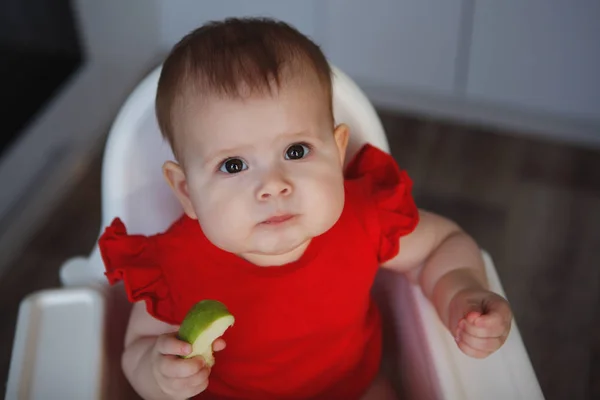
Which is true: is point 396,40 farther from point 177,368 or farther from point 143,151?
point 177,368

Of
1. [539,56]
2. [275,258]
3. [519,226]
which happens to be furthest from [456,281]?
[539,56]

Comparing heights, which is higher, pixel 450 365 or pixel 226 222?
pixel 226 222

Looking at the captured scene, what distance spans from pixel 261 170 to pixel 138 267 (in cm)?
19

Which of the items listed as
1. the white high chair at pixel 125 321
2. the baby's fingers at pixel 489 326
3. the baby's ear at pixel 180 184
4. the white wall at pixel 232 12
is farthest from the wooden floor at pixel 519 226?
the baby's ear at pixel 180 184

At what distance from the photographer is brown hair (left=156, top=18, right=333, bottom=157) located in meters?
0.72

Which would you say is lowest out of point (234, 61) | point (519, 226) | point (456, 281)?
point (519, 226)

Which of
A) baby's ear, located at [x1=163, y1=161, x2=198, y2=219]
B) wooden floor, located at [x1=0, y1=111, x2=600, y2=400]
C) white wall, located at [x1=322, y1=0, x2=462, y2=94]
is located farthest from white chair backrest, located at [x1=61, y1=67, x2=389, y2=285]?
white wall, located at [x1=322, y1=0, x2=462, y2=94]

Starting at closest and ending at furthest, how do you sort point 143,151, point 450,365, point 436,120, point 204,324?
1. point 204,324
2. point 450,365
3. point 143,151
4. point 436,120

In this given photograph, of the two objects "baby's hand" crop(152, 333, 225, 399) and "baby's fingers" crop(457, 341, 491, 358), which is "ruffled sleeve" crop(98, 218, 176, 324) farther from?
"baby's fingers" crop(457, 341, 491, 358)

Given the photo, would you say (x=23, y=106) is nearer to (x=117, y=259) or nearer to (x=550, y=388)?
(x=117, y=259)

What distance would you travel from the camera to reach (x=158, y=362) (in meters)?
0.73

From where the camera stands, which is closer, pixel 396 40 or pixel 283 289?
pixel 283 289

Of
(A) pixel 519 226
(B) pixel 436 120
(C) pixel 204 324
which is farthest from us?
(B) pixel 436 120

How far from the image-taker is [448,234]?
2.99 ft
